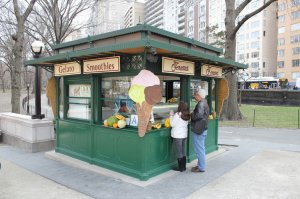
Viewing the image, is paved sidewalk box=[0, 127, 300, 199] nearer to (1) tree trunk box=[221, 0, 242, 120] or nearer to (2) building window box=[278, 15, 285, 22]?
(1) tree trunk box=[221, 0, 242, 120]

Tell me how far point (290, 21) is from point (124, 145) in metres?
71.3

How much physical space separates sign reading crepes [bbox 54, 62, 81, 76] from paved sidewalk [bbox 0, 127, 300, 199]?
2358 millimetres

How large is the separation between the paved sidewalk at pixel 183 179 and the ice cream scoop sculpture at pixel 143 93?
1215 mm

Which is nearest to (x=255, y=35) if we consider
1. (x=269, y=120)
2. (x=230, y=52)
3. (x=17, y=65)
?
(x=269, y=120)

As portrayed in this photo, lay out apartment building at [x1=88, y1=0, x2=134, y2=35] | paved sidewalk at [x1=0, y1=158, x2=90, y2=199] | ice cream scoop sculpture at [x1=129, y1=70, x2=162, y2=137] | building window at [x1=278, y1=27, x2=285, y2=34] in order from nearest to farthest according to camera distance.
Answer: paved sidewalk at [x1=0, y1=158, x2=90, y2=199] < ice cream scoop sculpture at [x1=129, y1=70, x2=162, y2=137] < apartment building at [x1=88, y1=0, x2=134, y2=35] < building window at [x1=278, y1=27, x2=285, y2=34]

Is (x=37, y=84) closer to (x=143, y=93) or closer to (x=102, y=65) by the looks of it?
(x=102, y=65)

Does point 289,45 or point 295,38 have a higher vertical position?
point 295,38

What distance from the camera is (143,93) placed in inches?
220

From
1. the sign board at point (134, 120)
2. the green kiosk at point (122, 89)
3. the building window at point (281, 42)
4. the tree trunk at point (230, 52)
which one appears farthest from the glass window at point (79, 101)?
the building window at point (281, 42)

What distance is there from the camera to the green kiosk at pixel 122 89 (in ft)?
19.0

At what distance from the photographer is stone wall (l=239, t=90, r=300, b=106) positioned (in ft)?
103

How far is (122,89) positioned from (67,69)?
1896 mm

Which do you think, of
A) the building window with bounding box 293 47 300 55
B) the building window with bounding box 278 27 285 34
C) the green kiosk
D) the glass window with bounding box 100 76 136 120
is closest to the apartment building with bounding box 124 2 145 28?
the green kiosk

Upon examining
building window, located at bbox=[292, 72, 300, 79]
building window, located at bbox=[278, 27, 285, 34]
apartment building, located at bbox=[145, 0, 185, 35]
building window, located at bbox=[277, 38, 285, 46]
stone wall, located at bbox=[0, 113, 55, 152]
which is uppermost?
apartment building, located at bbox=[145, 0, 185, 35]
